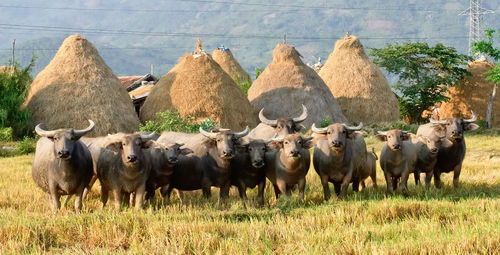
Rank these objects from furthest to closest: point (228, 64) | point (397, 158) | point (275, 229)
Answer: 1. point (228, 64)
2. point (397, 158)
3. point (275, 229)

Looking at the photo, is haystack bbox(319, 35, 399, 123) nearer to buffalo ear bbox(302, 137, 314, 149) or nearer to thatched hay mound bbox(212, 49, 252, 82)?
thatched hay mound bbox(212, 49, 252, 82)

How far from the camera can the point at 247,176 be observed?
8.59 metres

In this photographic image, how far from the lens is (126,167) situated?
24.3ft

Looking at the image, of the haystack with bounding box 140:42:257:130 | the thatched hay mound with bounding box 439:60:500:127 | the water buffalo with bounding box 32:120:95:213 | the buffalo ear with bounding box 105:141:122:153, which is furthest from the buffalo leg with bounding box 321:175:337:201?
the thatched hay mound with bounding box 439:60:500:127

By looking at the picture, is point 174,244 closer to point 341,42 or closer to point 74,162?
point 74,162

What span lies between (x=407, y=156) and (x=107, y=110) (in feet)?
37.2

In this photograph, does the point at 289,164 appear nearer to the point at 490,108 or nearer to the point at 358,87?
the point at 358,87

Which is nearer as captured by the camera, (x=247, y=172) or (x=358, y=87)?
(x=247, y=172)

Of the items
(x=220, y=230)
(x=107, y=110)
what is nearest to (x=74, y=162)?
(x=220, y=230)

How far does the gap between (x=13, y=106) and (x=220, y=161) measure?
11.2 metres

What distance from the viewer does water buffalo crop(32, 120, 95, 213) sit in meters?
7.09

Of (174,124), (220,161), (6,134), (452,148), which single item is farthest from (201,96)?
(220,161)

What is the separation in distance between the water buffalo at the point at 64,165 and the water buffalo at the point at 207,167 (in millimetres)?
1415

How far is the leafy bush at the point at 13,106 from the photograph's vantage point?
1698cm
